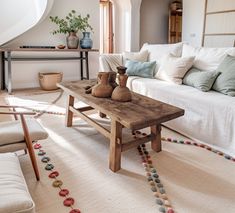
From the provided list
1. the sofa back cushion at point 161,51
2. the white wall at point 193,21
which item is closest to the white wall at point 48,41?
the sofa back cushion at point 161,51

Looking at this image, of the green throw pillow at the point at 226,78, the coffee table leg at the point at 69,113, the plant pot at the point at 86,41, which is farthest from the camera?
the plant pot at the point at 86,41

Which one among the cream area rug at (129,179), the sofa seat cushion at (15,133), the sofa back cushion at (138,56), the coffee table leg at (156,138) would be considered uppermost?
the sofa back cushion at (138,56)

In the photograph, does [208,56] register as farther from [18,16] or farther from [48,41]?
[18,16]

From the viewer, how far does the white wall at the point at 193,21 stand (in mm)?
5898

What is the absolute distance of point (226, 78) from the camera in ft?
8.05

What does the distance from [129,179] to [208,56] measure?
1.92 m

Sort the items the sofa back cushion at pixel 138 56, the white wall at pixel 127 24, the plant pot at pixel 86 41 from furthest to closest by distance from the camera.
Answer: the white wall at pixel 127 24 → the plant pot at pixel 86 41 → the sofa back cushion at pixel 138 56

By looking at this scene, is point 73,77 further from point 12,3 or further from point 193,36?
point 193,36

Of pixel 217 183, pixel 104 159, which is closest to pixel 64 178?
pixel 104 159

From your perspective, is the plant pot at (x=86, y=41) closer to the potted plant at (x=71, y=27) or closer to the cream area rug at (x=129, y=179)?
the potted plant at (x=71, y=27)

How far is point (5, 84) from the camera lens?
4727 millimetres

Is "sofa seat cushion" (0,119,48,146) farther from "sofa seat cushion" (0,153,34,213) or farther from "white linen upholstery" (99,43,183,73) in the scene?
"white linen upholstery" (99,43,183,73)

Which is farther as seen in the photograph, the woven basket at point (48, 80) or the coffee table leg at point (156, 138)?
the woven basket at point (48, 80)

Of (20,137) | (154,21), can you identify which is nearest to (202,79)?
(20,137)
